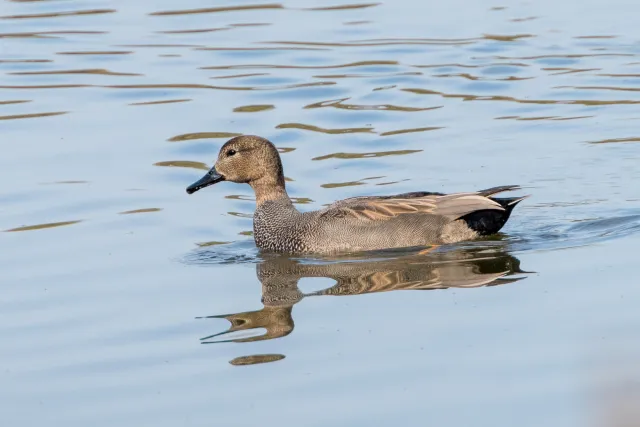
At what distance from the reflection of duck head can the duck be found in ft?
0.70

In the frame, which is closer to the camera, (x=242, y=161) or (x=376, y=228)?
(x=376, y=228)

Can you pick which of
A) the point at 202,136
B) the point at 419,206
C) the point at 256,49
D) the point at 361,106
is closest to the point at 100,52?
the point at 256,49

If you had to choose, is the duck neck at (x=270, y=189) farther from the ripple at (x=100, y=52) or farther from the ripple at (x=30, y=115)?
the ripple at (x=100, y=52)

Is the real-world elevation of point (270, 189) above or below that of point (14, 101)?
below

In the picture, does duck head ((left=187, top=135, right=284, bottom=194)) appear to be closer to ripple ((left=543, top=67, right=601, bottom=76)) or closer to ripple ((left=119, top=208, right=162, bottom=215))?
ripple ((left=119, top=208, right=162, bottom=215))

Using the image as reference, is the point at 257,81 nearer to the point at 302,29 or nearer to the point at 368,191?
the point at 302,29

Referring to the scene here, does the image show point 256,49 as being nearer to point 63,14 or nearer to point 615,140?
point 63,14

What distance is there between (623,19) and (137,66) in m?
6.94

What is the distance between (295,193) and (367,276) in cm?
316

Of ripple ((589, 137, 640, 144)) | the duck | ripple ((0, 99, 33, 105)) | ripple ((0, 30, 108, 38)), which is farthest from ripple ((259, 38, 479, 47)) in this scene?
the duck

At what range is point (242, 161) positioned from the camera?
1184 centimetres

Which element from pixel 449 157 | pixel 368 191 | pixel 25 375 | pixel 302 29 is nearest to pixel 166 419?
pixel 25 375

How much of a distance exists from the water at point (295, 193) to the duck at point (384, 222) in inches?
8.1

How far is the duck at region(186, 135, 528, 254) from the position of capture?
1126 cm
